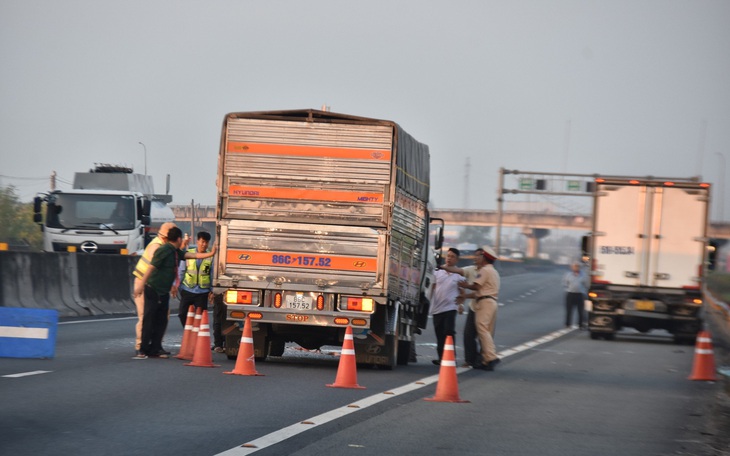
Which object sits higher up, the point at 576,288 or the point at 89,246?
the point at 89,246

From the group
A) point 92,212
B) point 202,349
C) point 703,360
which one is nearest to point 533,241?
point 92,212

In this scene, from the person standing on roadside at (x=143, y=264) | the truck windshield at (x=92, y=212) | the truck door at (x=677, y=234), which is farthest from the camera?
the truck windshield at (x=92, y=212)

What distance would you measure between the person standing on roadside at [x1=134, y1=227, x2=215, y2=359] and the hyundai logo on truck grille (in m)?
16.1

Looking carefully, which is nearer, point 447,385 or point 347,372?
point 447,385

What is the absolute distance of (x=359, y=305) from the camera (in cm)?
1627

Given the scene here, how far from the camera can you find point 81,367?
14.9 meters

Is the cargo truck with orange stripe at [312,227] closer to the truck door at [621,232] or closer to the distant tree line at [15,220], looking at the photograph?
the truck door at [621,232]

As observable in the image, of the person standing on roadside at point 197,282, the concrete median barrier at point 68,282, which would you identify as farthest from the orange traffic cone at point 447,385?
the concrete median barrier at point 68,282

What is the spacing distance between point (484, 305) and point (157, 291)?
480 centimetres

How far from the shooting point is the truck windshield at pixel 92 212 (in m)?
32.9

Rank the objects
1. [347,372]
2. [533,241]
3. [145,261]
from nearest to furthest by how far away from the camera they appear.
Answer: [347,372], [145,261], [533,241]

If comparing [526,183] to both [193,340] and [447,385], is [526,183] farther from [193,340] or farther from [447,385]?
[447,385]

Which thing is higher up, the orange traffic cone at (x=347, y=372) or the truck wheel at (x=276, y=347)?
the orange traffic cone at (x=347, y=372)

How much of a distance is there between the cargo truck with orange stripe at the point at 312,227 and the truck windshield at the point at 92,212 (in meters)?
16.8
